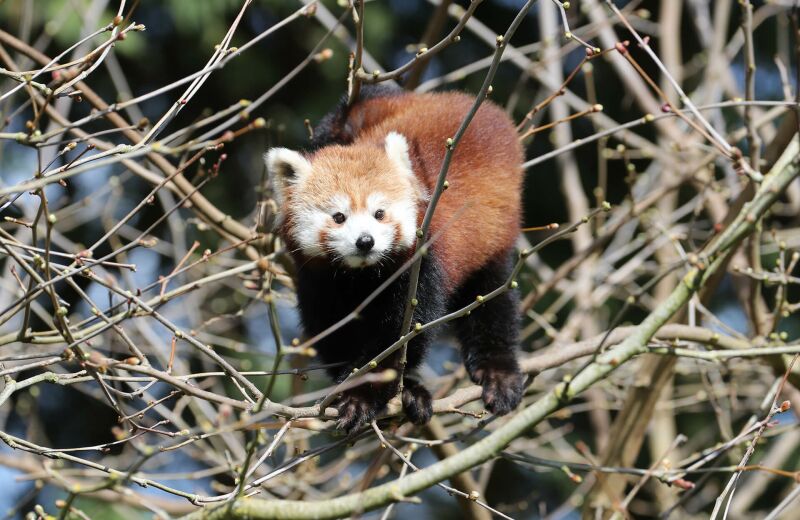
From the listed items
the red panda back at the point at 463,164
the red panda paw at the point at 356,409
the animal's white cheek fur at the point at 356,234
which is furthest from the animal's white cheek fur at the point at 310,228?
the red panda paw at the point at 356,409

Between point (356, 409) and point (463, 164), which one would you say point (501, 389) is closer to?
point (356, 409)

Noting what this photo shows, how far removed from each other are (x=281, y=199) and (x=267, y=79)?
5786 mm

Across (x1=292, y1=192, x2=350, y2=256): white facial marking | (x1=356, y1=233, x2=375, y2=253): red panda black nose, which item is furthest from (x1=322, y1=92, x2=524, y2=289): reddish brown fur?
(x1=356, y1=233, x2=375, y2=253): red panda black nose

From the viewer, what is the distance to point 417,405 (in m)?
3.86

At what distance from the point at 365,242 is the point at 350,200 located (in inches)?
11.3

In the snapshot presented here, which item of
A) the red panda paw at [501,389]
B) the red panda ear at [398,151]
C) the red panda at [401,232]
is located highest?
the red panda ear at [398,151]

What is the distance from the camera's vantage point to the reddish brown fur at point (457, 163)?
4113mm

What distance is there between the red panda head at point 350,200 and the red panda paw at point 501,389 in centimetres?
88

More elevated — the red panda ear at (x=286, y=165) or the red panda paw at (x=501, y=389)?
the red panda ear at (x=286, y=165)

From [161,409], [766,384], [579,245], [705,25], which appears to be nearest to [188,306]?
[161,409]

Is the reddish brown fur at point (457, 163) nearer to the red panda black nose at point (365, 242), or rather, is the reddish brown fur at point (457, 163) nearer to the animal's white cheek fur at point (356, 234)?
the animal's white cheek fur at point (356, 234)

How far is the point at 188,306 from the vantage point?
21.6ft

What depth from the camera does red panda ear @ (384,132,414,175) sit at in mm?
4027

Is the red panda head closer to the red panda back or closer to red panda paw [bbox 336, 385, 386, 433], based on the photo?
the red panda back
